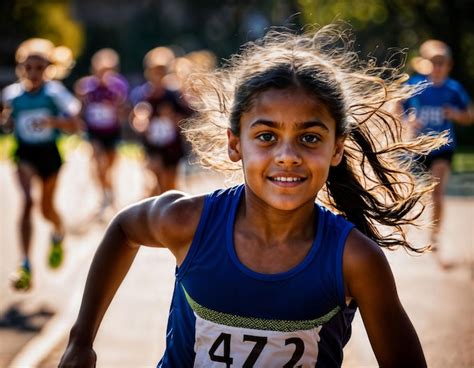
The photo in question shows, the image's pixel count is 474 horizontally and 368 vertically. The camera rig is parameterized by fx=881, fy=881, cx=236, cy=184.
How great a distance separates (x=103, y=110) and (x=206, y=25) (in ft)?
162

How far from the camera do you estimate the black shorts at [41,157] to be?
844 centimetres

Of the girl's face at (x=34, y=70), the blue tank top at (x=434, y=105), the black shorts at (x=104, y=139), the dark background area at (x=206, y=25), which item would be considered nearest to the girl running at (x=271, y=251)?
the dark background area at (x=206, y=25)

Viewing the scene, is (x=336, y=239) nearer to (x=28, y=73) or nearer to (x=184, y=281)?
(x=184, y=281)

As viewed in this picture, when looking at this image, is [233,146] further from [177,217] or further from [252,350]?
[252,350]

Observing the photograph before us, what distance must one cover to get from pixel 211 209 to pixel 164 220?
6.6 inches

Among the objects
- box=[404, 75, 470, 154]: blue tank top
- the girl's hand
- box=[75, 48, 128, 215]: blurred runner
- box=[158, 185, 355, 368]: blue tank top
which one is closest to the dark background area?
box=[158, 185, 355, 368]: blue tank top

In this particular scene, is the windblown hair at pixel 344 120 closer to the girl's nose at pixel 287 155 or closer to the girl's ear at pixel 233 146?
the girl's ear at pixel 233 146

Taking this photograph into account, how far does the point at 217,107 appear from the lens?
359cm

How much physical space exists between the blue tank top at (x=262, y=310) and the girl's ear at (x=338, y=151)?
0.28 metres

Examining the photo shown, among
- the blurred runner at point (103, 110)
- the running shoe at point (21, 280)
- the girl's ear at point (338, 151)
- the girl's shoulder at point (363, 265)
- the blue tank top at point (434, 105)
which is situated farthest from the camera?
the blurred runner at point (103, 110)

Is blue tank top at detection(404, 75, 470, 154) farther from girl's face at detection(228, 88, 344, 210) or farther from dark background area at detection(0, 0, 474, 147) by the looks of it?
girl's face at detection(228, 88, 344, 210)

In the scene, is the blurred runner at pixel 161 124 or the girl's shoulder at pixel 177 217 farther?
the blurred runner at pixel 161 124

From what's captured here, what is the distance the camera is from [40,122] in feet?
27.6

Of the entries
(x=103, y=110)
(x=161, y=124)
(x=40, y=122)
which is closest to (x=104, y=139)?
(x=103, y=110)
